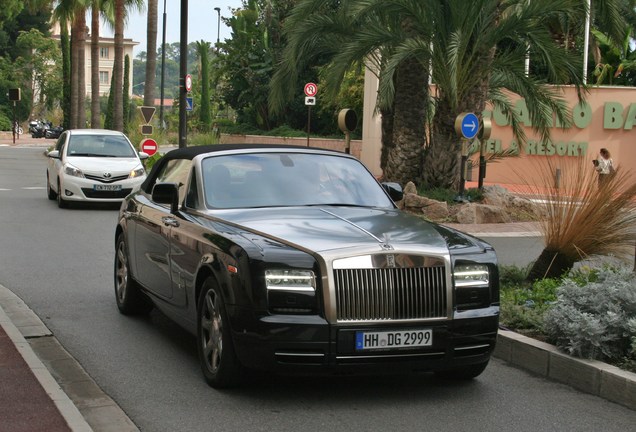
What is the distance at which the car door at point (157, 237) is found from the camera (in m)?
7.72

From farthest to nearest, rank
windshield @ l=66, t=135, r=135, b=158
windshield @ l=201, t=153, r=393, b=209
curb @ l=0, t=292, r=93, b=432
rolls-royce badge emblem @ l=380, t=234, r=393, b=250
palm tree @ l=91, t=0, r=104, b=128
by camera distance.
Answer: palm tree @ l=91, t=0, r=104, b=128 → windshield @ l=66, t=135, r=135, b=158 → windshield @ l=201, t=153, r=393, b=209 → rolls-royce badge emblem @ l=380, t=234, r=393, b=250 → curb @ l=0, t=292, r=93, b=432

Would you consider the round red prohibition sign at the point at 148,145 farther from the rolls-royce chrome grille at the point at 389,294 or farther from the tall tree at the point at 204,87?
the tall tree at the point at 204,87

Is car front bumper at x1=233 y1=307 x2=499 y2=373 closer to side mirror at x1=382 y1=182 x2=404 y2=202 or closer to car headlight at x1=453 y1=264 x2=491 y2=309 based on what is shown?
car headlight at x1=453 y1=264 x2=491 y2=309

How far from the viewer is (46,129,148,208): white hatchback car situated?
2052 centimetres

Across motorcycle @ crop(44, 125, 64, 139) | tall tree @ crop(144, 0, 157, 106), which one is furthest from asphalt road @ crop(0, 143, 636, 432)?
motorcycle @ crop(44, 125, 64, 139)

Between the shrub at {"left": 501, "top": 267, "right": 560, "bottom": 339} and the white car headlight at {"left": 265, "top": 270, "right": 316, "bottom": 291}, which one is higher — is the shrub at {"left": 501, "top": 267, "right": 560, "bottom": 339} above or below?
below

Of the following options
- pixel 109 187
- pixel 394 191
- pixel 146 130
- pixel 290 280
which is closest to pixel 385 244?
pixel 290 280

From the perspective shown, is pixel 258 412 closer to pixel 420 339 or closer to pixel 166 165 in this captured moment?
pixel 420 339

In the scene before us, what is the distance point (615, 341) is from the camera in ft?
22.7

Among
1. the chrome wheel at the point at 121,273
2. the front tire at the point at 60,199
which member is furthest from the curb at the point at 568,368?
the front tire at the point at 60,199

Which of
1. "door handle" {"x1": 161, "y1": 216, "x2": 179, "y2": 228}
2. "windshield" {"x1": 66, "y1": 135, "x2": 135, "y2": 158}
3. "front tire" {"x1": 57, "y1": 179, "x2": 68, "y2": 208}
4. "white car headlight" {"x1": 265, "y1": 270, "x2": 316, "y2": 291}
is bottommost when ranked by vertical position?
"front tire" {"x1": 57, "y1": 179, "x2": 68, "y2": 208}

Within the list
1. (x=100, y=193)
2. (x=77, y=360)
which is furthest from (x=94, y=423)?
(x=100, y=193)

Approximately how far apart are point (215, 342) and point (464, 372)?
5.65 feet

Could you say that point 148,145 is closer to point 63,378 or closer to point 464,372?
point 63,378
